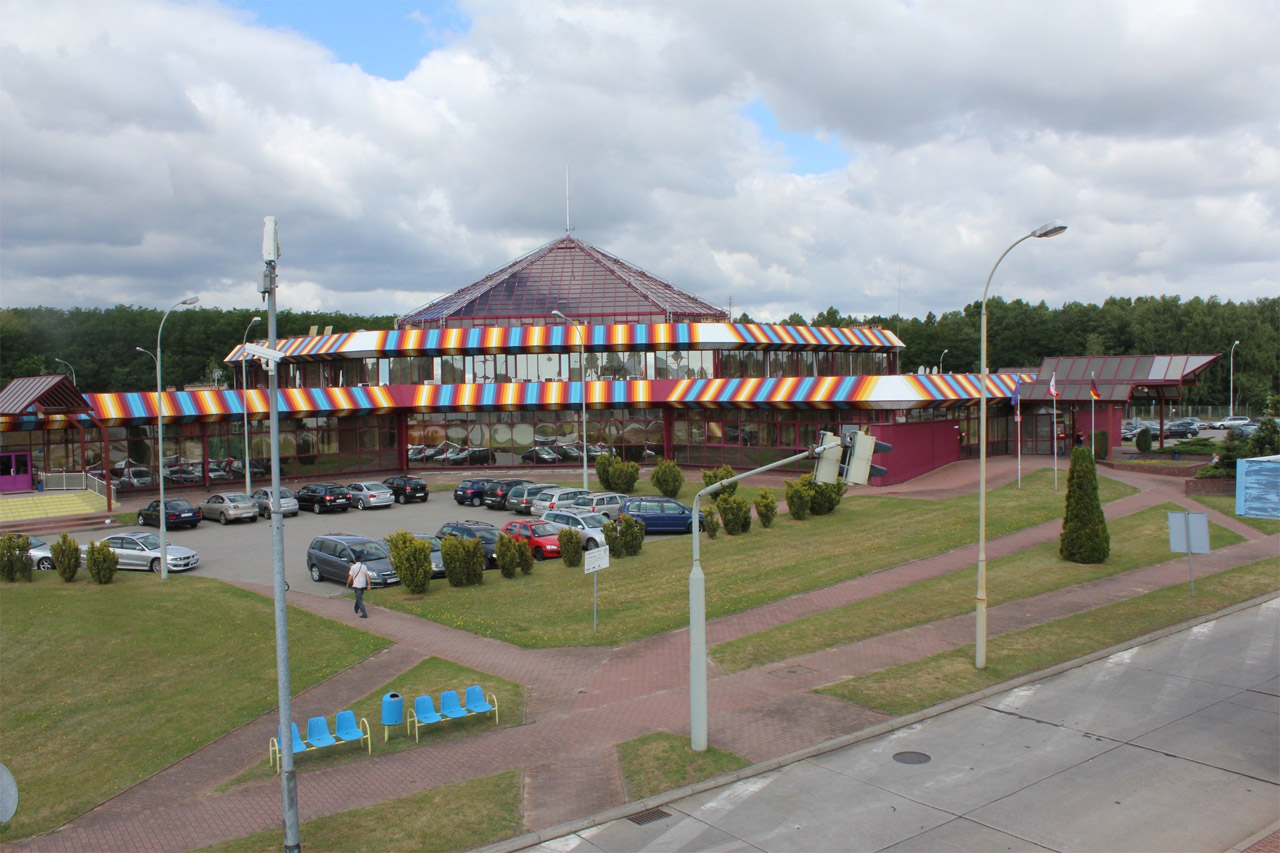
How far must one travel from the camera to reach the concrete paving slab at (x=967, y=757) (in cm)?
1273

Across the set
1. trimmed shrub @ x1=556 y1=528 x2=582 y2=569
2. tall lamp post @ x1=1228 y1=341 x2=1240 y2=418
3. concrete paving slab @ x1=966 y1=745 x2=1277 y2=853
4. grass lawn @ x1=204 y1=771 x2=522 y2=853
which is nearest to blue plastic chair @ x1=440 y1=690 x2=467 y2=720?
grass lawn @ x1=204 y1=771 x2=522 y2=853

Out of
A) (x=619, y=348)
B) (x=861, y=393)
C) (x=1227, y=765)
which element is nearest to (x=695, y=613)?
(x=1227, y=765)

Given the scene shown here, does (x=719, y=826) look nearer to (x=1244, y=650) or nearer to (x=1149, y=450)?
(x=1244, y=650)

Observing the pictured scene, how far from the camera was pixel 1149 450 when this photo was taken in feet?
182

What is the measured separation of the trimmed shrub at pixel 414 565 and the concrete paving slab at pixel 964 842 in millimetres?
16637

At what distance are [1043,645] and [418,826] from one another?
13761 mm

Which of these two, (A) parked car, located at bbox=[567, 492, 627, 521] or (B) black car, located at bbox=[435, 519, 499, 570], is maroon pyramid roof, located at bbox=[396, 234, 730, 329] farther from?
(B) black car, located at bbox=[435, 519, 499, 570]

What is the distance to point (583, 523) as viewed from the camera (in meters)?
31.4

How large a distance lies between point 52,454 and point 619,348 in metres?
31.0

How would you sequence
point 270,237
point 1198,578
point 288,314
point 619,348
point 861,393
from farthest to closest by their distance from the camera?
1. point 288,314
2. point 619,348
3. point 861,393
4. point 1198,578
5. point 270,237

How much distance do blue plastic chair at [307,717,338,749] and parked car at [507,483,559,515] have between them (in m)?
25.2

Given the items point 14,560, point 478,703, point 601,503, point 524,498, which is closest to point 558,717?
point 478,703

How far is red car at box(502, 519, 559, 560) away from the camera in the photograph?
3017 centimetres

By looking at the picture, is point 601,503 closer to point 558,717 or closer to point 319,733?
point 558,717
